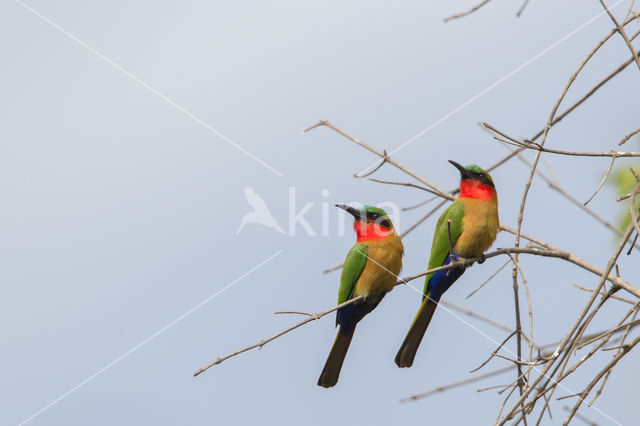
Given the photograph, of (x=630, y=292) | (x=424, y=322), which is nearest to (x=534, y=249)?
(x=630, y=292)

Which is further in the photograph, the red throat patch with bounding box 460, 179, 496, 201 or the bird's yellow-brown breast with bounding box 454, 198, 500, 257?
the red throat patch with bounding box 460, 179, 496, 201

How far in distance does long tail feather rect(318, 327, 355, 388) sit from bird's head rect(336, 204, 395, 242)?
720 mm

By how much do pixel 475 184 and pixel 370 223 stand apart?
877mm

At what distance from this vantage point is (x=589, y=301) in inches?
129

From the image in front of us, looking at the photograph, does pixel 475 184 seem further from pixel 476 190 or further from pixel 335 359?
pixel 335 359

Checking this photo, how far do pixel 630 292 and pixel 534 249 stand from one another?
1.85 feet

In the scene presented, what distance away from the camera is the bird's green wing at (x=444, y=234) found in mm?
6039

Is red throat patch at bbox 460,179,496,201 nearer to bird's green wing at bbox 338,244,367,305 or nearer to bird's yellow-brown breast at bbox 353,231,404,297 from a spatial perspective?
bird's yellow-brown breast at bbox 353,231,404,297

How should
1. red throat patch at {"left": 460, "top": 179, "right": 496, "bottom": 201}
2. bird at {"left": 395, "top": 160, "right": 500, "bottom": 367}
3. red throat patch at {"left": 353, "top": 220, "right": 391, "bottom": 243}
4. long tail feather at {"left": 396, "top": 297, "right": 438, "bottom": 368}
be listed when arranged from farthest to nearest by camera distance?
red throat patch at {"left": 460, "top": 179, "right": 496, "bottom": 201} → red throat patch at {"left": 353, "top": 220, "right": 391, "bottom": 243} → bird at {"left": 395, "top": 160, "right": 500, "bottom": 367} → long tail feather at {"left": 396, "top": 297, "right": 438, "bottom": 368}

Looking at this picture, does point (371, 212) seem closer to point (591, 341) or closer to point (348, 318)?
point (348, 318)

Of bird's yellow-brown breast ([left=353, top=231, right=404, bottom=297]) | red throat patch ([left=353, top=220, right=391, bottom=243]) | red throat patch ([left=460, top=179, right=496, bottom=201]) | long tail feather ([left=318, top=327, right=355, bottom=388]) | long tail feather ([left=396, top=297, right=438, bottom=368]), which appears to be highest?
red throat patch ([left=460, top=179, right=496, bottom=201])

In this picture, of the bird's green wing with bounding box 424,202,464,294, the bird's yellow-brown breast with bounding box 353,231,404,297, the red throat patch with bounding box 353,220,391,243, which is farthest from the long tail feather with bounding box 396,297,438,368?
the red throat patch with bounding box 353,220,391,243

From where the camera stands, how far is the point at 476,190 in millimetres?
6246

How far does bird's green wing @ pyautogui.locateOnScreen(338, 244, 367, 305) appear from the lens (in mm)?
5969
